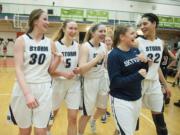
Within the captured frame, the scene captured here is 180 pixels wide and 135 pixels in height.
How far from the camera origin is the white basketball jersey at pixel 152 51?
12.5 feet

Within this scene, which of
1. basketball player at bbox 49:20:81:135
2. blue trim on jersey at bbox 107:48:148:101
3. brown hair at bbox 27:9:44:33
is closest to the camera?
blue trim on jersey at bbox 107:48:148:101

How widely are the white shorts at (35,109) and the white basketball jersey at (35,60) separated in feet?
0.28

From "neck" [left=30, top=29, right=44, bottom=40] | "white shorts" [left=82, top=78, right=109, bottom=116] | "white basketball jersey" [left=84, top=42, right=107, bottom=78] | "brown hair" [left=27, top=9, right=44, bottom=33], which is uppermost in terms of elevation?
"brown hair" [left=27, top=9, right=44, bottom=33]

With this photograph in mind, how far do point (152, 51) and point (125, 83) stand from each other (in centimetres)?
112

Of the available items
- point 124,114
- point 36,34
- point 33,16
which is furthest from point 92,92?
point 33,16

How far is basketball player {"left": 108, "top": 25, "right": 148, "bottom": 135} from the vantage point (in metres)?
2.99

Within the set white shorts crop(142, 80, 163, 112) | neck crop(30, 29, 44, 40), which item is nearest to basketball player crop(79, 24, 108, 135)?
white shorts crop(142, 80, 163, 112)

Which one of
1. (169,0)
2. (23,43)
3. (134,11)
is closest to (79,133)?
(23,43)

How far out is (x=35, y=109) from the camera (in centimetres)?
304

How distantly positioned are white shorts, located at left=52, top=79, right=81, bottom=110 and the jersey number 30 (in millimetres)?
929

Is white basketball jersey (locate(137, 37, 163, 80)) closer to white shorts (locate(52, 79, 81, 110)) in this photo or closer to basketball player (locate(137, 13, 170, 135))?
basketball player (locate(137, 13, 170, 135))

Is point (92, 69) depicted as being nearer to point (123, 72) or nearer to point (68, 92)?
point (68, 92)

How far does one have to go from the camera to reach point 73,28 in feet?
13.1

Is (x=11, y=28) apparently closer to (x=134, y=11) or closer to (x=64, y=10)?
(x=64, y=10)
